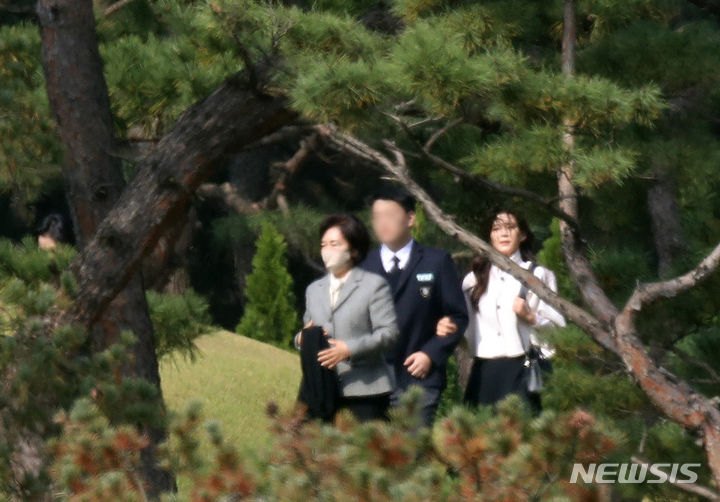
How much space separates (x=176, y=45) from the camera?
6.66 m

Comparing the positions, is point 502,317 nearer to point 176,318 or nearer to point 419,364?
point 419,364

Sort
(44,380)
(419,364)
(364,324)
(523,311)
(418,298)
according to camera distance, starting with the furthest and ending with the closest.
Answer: (523,311) → (418,298) → (419,364) → (364,324) → (44,380)

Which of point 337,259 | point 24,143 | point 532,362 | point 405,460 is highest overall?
point 24,143

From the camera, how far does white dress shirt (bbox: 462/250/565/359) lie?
18.2 feet

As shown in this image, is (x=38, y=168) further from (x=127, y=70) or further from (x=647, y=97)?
(x=647, y=97)

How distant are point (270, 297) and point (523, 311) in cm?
1125

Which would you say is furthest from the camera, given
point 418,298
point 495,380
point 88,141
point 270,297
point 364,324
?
point 270,297

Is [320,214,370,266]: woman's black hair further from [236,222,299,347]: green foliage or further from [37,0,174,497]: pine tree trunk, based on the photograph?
[236,222,299,347]: green foliage

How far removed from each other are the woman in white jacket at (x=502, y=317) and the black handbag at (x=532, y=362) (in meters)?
0.02

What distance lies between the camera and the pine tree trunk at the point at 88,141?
20.2ft

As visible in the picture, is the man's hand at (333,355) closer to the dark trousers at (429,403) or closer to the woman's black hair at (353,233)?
the woman's black hair at (353,233)

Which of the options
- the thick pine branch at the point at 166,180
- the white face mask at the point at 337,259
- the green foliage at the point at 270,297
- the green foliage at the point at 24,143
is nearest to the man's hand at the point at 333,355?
the white face mask at the point at 337,259

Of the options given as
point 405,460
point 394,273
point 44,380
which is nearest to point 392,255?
point 394,273

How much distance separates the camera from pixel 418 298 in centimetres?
537
